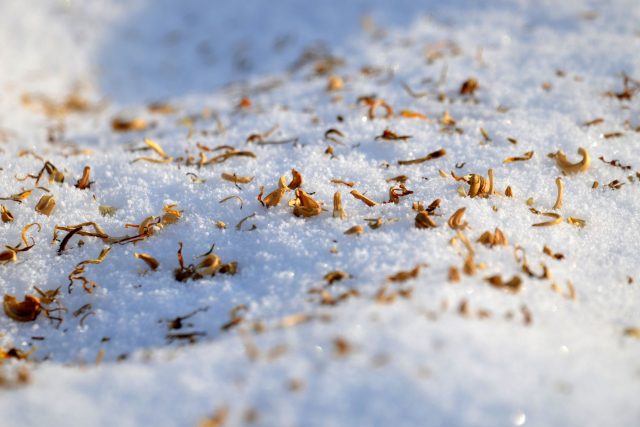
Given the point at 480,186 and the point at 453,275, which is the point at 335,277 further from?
the point at 480,186

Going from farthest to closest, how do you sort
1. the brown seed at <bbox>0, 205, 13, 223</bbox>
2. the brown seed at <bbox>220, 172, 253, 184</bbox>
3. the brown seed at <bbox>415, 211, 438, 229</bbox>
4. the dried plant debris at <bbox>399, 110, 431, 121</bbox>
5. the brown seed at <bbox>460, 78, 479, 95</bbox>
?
the brown seed at <bbox>460, 78, 479, 95</bbox> < the dried plant debris at <bbox>399, 110, 431, 121</bbox> < the brown seed at <bbox>220, 172, 253, 184</bbox> < the brown seed at <bbox>0, 205, 13, 223</bbox> < the brown seed at <bbox>415, 211, 438, 229</bbox>

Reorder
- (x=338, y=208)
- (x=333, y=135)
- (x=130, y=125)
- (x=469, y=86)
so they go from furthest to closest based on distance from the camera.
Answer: (x=130, y=125) < (x=469, y=86) < (x=333, y=135) < (x=338, y=208)

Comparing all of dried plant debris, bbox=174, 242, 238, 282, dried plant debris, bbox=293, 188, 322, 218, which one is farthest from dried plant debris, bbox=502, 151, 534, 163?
dried plant debris, bbox=174, 242, 238, 282

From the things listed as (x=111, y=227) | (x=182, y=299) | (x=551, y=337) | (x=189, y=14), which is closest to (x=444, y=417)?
(x=551, y=337)

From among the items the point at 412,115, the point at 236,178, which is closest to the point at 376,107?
the point at 412,115

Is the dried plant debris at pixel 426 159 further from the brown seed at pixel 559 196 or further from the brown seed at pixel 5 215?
the brown seed at pixel 5 215

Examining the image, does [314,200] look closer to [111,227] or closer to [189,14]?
[111,227]

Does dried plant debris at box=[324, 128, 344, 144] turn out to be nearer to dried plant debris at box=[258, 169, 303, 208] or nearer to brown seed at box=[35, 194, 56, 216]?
dried plant debris at box=[258, 169, 303, 208]
